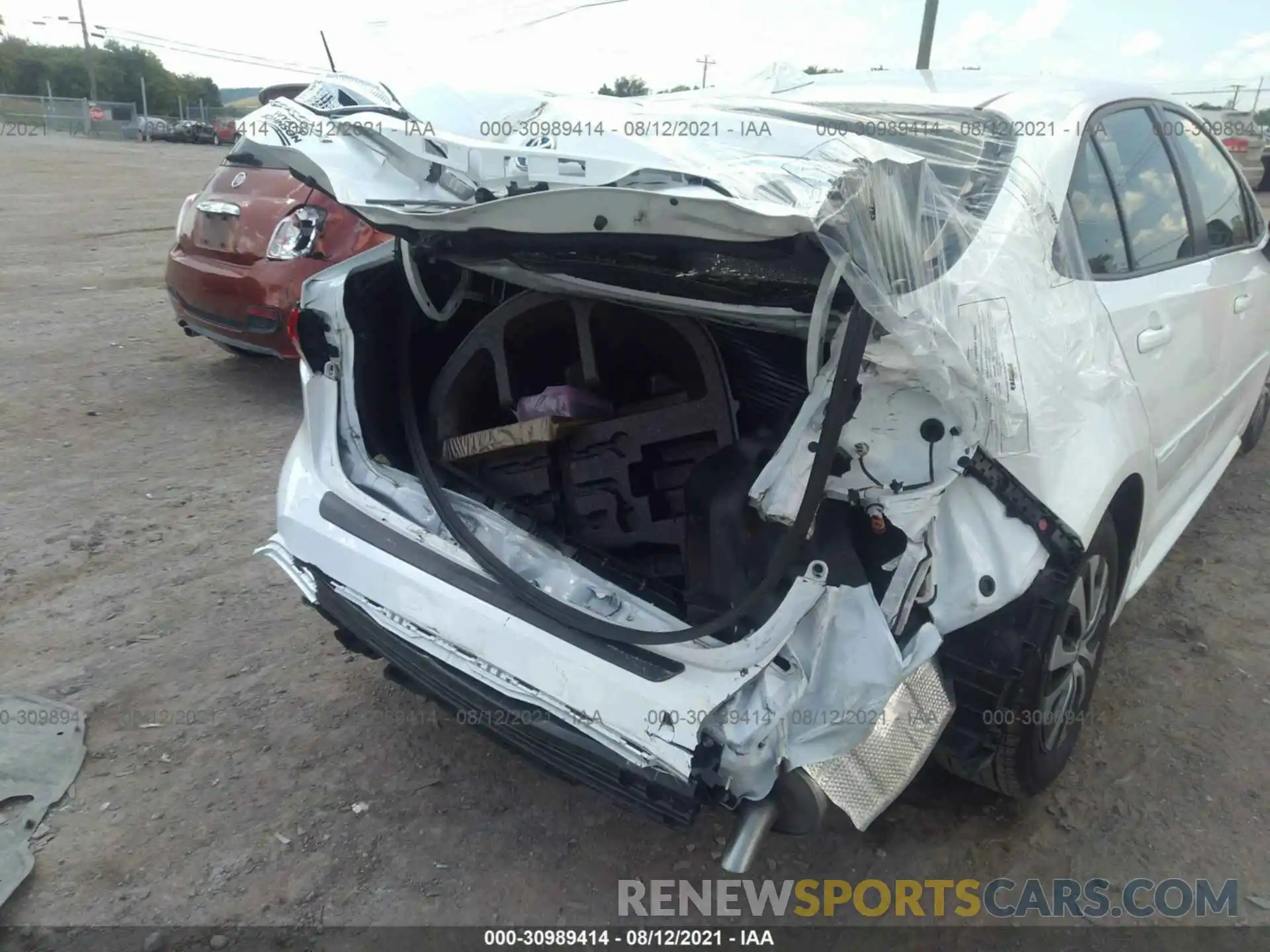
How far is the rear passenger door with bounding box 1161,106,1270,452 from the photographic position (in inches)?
120

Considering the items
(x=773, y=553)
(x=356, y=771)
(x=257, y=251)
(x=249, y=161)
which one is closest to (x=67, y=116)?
(x=249, y=161)

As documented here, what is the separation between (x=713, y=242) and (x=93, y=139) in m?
42.3

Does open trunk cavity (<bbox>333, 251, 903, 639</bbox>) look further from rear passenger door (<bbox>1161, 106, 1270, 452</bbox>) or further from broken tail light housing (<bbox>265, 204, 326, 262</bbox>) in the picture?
broken tail light housing (<bbox>265, 204, 326, 262</bbox>)

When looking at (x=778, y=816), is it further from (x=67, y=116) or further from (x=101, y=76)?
(x=101, y=76)

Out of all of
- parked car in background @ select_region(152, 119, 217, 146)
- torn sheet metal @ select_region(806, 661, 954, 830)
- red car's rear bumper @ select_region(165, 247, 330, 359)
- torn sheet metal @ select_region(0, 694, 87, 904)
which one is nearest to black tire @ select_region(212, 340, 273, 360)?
red car's rear bumper @ select_region(165, 247, 330, 359)

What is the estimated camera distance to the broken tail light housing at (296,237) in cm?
499

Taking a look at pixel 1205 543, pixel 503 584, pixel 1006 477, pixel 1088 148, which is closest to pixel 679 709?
pixel 503 584

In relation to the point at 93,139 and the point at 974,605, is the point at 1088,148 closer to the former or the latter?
the point at 974,605

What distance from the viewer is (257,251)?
504 cm

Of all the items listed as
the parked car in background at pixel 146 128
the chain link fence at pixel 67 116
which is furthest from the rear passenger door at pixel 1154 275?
the parked car in background at pixel 146 128

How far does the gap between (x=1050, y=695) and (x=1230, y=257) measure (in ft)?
5.92

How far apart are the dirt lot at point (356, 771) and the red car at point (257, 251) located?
104 cm

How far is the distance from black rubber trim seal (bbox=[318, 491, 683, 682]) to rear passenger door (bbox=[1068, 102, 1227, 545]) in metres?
1.39

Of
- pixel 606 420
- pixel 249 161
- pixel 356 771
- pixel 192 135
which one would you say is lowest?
pixel 356 771
